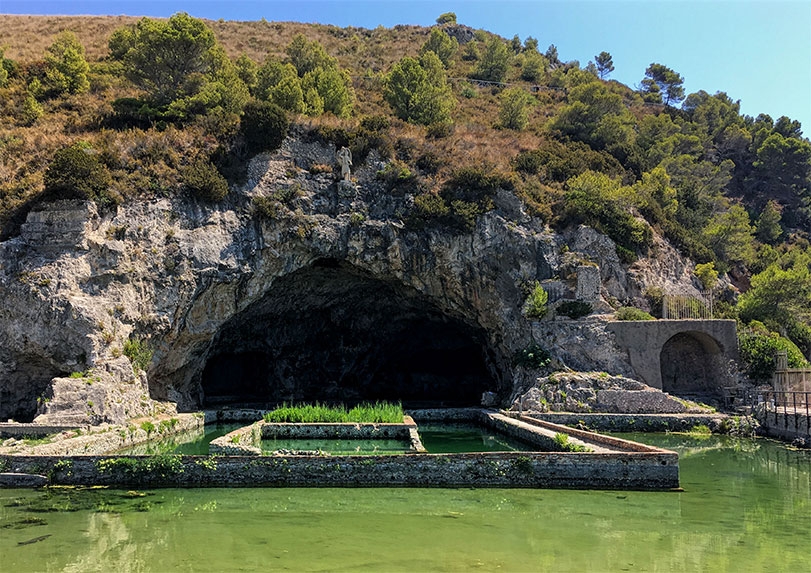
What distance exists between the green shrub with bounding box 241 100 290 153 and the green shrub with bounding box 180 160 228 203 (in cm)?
314

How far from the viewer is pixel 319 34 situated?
7538cm

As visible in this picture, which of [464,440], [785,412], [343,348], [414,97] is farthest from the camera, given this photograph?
[414,97]

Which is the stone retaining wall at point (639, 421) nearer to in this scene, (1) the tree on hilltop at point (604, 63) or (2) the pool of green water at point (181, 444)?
(2) the pool of green water at point (181, 444)

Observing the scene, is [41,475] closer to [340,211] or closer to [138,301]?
[138,301]

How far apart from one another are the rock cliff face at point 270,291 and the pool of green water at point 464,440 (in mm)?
5120

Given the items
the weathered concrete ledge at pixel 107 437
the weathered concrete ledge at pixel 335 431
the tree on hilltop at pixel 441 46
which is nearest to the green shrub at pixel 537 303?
the weathered concrete ledge at pixel 335 431

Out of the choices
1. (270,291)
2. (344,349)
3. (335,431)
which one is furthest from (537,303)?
(344,349)

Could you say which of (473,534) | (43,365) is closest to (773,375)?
(473,534)

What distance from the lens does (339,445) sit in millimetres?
18062

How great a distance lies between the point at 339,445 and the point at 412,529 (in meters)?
8.69

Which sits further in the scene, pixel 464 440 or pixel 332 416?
pixel 464 440

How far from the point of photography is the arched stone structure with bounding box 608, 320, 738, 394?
26.5 metres

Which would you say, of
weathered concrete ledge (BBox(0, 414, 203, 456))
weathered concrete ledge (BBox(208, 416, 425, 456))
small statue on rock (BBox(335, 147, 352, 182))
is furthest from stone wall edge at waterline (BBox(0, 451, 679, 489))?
small statue on rock (BBox(335, 147, 352, 182))

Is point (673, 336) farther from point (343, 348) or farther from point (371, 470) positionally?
point (371, 470)
